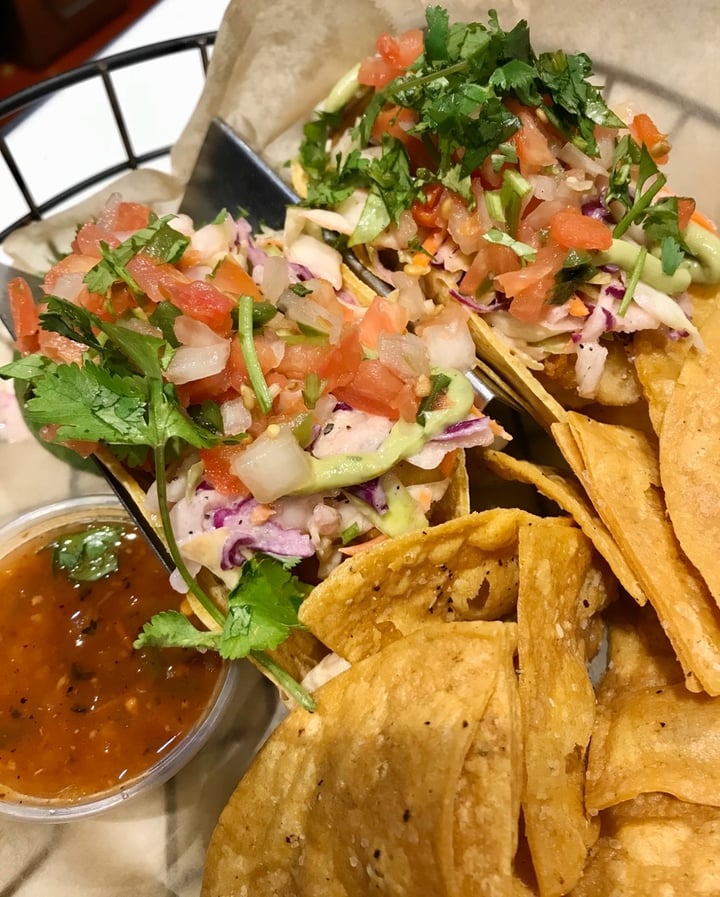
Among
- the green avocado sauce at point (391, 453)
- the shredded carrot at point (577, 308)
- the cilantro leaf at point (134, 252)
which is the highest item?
the cilantro leaf at point (134, 252)

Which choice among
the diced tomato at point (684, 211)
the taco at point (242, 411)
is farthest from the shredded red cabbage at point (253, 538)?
the diced tomato at point (684, 211)

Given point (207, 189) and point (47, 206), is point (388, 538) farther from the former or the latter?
point (47, 206)

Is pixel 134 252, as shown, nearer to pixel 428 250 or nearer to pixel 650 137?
pixel 428 250

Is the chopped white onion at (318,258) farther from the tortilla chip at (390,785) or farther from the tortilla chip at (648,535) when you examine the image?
the tortilla chip at (390,785)

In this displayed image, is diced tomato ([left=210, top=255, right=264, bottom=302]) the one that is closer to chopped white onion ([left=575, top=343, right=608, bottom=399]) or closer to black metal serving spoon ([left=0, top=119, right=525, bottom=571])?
black metal serving spoon ([left=0, top=119, right=525, bottom=571])

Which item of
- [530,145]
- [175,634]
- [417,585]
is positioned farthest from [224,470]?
[530,145]

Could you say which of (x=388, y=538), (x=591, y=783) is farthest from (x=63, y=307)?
(x=591, y=783)
